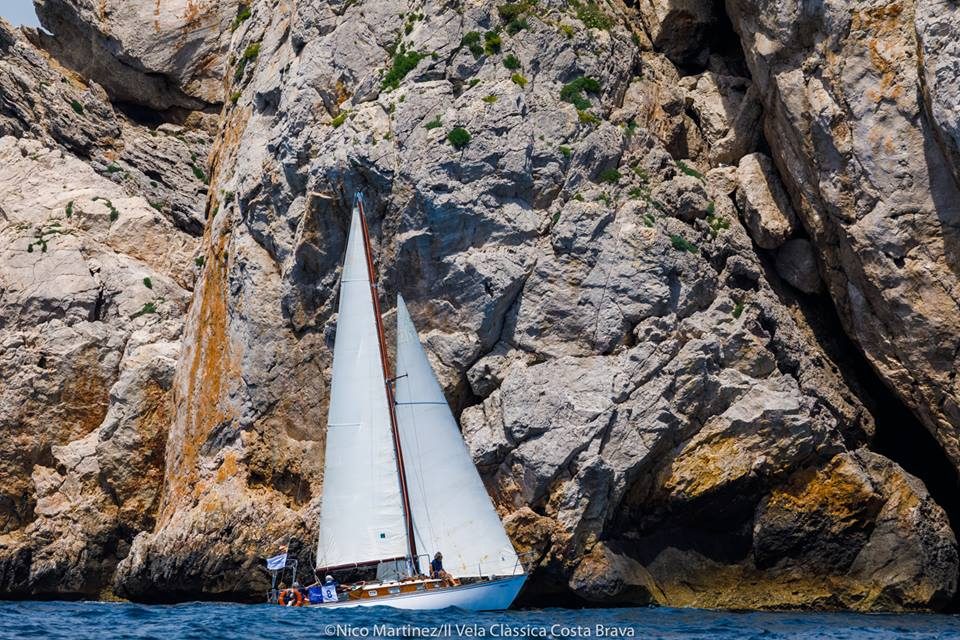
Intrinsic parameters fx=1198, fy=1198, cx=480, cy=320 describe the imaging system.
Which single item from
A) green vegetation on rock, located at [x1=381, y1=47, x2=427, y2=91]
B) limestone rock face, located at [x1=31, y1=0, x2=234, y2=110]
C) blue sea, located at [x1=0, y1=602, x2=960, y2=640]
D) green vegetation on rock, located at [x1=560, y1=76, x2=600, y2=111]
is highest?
limestone rock face, located at [x1=31, y1=0, x2=234, y2=110]

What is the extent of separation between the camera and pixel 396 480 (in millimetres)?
23625

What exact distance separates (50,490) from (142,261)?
760 cm

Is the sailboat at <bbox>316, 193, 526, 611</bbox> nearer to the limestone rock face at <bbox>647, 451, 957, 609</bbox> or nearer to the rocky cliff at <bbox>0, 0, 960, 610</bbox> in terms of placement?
the rocky cliff at <bbox>0, 0, 960, 610</bbox>

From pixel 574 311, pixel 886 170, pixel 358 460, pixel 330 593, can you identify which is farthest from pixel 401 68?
pixel 330 593

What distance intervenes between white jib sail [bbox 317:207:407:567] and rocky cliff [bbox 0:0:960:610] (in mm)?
2722

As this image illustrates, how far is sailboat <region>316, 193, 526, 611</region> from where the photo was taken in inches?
914

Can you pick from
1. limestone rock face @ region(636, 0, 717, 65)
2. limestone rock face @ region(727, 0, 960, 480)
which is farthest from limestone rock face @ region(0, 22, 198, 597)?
limestone rock face @ region(727, 0, 960, 480)

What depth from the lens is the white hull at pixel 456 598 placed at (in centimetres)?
2220

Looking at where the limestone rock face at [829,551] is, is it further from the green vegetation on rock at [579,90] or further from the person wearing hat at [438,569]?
the green vegetation on rock at [579,90]

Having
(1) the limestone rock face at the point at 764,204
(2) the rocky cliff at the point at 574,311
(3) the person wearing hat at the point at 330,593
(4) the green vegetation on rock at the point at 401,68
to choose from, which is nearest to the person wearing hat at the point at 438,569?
(3) the person wearing hat at the point at 330,593

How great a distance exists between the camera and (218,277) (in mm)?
30891

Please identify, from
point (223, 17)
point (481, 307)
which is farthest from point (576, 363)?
point (223, 17)

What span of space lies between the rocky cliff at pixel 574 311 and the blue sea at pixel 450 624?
2.25 metres

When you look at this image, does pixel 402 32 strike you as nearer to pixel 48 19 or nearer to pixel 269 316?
pixel 269 316
